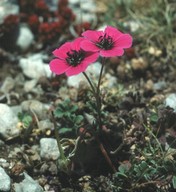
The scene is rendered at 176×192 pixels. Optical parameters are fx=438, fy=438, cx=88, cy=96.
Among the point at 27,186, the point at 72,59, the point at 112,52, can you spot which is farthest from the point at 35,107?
the point at 112,52

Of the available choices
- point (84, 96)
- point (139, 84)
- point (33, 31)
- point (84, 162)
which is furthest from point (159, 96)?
point (33, 31)

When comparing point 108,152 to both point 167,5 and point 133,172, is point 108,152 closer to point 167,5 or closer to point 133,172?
point 133,172

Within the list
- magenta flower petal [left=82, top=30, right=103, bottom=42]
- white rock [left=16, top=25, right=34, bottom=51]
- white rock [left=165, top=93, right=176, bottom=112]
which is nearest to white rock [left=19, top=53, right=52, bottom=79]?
white rock [left=16, top=25, right=34, bottom=51]

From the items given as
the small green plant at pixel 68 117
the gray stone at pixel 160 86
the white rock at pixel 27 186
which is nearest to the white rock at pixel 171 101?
the gray stone at pixel 160 86

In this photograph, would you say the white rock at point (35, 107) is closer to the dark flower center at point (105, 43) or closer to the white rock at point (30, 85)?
the white rock at point (30, 85)

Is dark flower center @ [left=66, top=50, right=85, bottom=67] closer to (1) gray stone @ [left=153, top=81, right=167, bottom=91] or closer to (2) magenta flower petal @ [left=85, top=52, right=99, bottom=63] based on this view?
(2) magenta flower petal @ [left=85, top=52, right=99, bottom=63]

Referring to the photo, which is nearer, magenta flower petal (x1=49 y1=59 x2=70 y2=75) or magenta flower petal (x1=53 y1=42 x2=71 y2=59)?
magenta flower petal (x1=49 y1=59 x2=70 y2=75)
